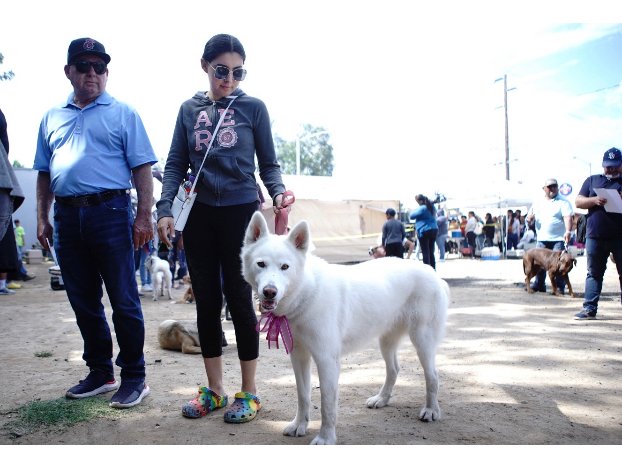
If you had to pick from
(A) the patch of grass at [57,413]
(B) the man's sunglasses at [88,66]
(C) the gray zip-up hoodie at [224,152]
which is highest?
(B) the man's sunglasses at [88,66]

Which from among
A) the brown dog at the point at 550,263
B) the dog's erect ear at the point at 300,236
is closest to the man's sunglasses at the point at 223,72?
the dog's erect ear at the point at 300,236

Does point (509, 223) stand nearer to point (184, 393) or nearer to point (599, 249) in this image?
point (599, 249)

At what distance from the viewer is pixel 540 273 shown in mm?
9211

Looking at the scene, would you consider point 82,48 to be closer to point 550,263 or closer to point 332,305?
point 332,305

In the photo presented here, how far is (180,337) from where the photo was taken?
4.97 m

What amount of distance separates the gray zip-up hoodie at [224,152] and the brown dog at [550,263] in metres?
6.98

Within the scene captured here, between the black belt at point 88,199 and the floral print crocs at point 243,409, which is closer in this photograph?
the floral print crocs at point 243,409

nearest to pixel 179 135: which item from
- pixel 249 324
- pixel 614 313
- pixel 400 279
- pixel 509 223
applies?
pixel 249 324

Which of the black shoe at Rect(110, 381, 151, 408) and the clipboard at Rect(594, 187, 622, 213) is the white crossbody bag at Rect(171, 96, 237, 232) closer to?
the black shoe at Rect(110, 381, 151, 408)

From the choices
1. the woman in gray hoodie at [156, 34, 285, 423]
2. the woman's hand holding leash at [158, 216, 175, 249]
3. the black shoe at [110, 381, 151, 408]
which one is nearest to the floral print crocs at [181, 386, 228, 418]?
the woman in gray hoodie at [156, 34, 285, 423]

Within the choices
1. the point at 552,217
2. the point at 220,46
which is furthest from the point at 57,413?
the point at 552,217

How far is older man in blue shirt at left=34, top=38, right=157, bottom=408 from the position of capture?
10.2ft

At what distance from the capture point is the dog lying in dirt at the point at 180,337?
4.87 metres

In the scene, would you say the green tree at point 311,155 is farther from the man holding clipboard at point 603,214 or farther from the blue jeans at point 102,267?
the blue jeans at point 102,267
